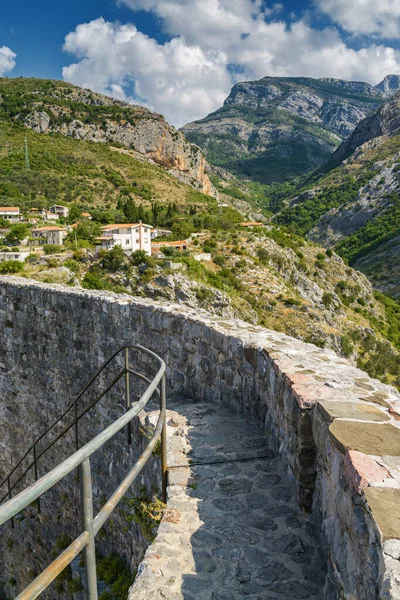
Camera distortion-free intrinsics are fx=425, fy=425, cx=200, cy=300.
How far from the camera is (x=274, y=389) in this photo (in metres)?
3.48

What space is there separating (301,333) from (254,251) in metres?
11.1

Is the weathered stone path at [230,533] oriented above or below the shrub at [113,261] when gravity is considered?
below

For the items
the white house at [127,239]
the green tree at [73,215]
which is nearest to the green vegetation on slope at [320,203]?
the green tree at [73,215]

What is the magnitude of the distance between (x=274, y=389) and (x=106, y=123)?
88.5 meters

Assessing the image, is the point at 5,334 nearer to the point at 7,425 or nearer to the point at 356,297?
the point at 7,425

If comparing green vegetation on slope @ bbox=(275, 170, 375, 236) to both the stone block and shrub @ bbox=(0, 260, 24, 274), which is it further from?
the stone block

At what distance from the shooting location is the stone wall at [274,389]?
1759mm

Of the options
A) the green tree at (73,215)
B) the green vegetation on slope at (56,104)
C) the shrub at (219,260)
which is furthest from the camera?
the green vegetation on slope at (56,104)

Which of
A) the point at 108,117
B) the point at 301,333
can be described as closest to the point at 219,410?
the point at 301,333

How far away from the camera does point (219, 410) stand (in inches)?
171

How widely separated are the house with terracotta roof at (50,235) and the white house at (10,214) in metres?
7.35

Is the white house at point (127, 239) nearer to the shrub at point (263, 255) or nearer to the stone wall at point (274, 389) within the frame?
the shrub at point (263, 255)

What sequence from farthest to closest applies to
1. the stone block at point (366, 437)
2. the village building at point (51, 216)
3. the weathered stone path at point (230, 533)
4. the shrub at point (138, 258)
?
the village building at point (51, 216), the shrub at point (138, 258), the weathered stone path at point (230, 533), the stone block at point (366, 437)

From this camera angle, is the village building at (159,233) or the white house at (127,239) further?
the village building at (159,233)
